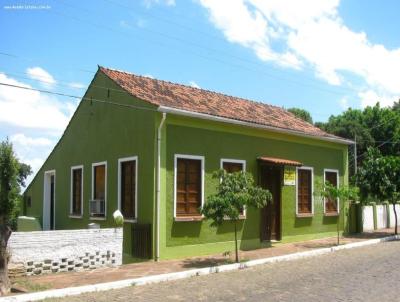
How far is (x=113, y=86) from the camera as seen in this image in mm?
14344

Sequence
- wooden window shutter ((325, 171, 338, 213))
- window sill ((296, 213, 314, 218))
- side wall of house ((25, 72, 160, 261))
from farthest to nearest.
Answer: wooden window shutter ((325, 171, 338, 213)), window sill ((296, 213, 314, 218)), side wall of house ((25, 72, 160, 261))

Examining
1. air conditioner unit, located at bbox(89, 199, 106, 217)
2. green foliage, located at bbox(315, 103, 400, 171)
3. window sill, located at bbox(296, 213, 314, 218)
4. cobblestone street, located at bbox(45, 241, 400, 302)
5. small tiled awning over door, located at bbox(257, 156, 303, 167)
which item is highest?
green foliage, located at bbox(315, 103, 400, 171)

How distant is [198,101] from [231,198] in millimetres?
4599

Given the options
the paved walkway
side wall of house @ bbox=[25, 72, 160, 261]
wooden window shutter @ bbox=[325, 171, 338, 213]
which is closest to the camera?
the paved walkway

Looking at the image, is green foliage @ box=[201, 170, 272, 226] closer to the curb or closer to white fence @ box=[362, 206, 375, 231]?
the curb

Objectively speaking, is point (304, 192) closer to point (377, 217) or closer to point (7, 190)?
point (377, 217)

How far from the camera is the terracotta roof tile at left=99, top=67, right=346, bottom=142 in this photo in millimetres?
13641

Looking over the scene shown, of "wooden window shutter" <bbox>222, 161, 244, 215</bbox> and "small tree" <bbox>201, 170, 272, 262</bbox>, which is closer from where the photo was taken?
"small tree" <bbox>201, 170, 272, 262</bbox>

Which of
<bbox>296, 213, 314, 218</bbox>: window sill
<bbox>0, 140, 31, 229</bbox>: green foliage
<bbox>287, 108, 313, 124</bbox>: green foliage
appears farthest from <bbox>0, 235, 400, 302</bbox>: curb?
<bbox>287, 108, 313, 124</bbox>: green foliage

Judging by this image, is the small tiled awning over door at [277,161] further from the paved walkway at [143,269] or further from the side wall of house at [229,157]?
the paved walkway at [143,269]

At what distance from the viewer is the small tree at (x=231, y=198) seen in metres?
11.2

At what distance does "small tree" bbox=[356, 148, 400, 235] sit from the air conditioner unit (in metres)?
9.33

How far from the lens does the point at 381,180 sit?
17.2 metres

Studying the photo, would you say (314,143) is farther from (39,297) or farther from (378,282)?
(39,297)
